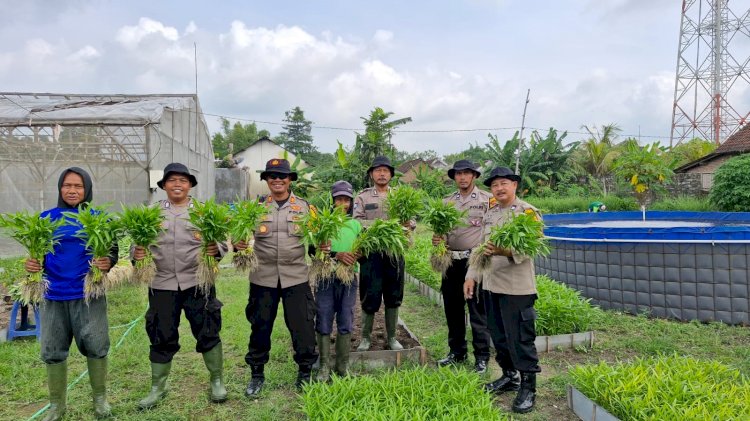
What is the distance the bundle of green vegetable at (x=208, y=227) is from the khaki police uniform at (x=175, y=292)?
8 cm

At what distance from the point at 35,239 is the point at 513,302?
11.7 ft

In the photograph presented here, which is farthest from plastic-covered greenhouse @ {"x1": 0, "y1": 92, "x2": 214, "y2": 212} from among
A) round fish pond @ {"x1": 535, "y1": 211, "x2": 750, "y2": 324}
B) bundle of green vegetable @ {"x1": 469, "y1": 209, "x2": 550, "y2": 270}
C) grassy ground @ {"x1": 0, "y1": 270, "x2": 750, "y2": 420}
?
bundle of green vegetable @ {"x1": 469, "y1": 209, "x2": 550, "y2": 270}

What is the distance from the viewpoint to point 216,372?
404 cm

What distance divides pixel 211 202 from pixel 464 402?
7.82 feet

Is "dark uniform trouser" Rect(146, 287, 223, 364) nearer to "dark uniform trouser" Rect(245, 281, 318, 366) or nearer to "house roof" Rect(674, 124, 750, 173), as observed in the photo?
"dark uniform trouser" Rect(245, 281, 318, 366)

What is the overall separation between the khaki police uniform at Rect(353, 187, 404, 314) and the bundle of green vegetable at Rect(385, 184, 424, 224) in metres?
0.12

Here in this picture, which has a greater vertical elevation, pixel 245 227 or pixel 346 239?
pixel 245 227

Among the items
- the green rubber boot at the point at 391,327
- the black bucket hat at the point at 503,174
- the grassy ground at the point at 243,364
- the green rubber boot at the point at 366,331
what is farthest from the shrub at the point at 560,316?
the black bucket hat at the point at 503,174

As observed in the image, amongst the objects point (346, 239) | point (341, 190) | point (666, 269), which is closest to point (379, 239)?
point (346, 239)

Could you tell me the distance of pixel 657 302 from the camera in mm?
5996

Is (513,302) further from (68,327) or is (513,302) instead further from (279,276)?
(68,327)

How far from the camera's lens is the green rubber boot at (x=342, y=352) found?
4320 mm

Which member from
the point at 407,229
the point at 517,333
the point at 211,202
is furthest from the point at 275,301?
the point at 517,333

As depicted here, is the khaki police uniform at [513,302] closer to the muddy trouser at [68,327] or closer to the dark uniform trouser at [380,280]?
the dark uniform trouser at [380,280]
